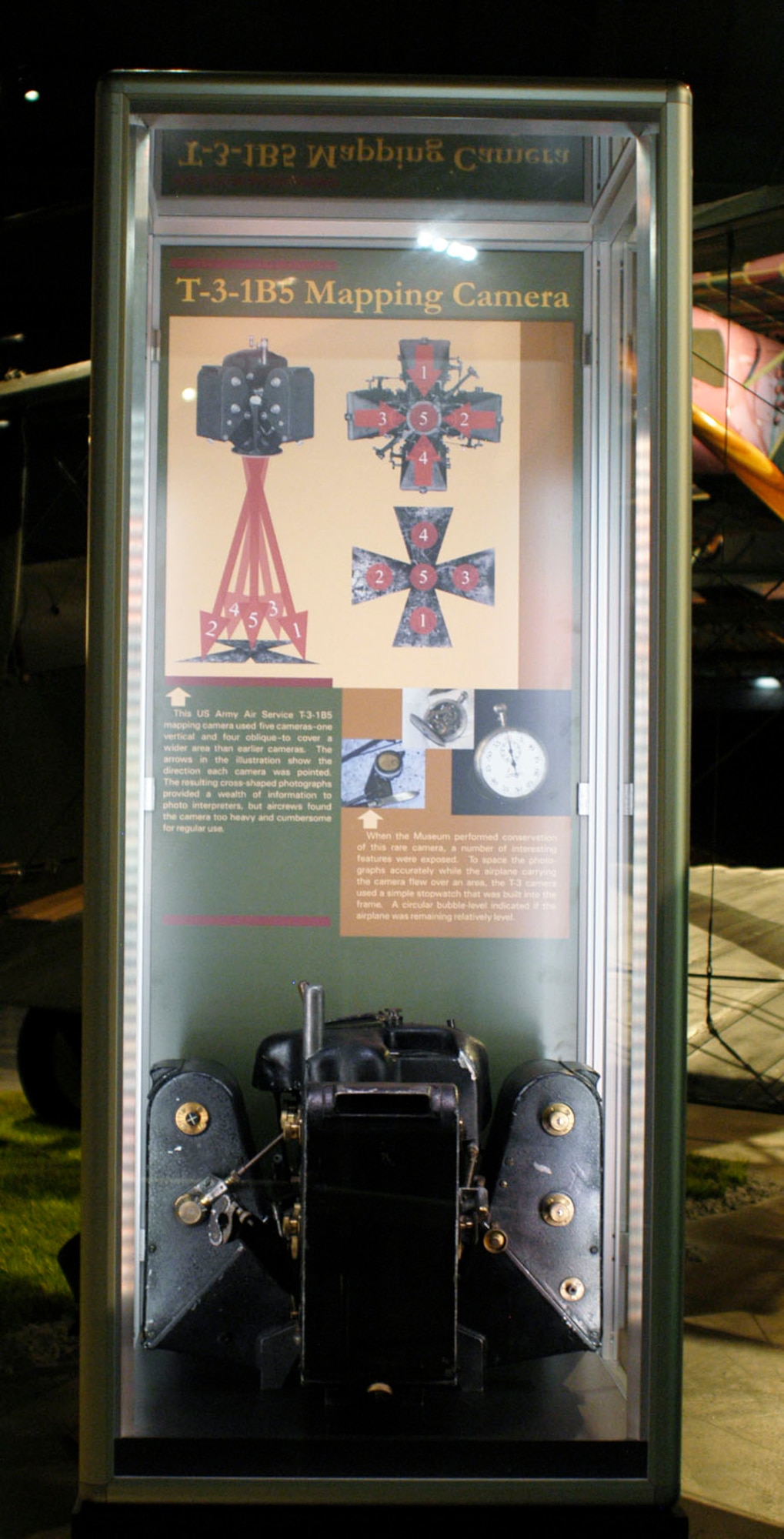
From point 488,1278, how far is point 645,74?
2.47m

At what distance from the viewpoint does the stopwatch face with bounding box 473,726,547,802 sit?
235 cm

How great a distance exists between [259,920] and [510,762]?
564 mm

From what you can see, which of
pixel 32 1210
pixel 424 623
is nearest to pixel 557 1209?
pixel 424 623

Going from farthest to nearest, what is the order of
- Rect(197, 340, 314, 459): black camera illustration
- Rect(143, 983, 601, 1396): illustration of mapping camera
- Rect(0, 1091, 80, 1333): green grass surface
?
1. Rect(0, 1091, 80, 1333): green grass surface
2. Rect(197, 340, 314, 459): black camera illustration
3. Rect(143, 983, 601, 1396): illustration of mapping camera

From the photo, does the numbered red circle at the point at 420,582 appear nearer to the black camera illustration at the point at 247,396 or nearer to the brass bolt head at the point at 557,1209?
the black camera illustration at the point at 247,396

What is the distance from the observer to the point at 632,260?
2.29 m

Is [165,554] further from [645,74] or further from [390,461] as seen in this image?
[645,74]

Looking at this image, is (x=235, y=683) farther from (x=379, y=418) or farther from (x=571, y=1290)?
(x=571, y=1290)

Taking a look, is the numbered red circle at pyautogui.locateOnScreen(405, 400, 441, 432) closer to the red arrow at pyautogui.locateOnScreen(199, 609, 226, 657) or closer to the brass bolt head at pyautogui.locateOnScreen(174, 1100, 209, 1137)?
the red arrow at pyautogui.locateOnScreen(199, 609, 226, 657)

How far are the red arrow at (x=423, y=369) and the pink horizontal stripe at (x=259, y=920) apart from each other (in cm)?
102

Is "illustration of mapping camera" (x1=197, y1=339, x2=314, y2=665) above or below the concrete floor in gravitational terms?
above

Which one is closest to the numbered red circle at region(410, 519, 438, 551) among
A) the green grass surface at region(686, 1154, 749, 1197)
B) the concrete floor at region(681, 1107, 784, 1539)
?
the concrete floor at region(681, 1107, 784, 1539)

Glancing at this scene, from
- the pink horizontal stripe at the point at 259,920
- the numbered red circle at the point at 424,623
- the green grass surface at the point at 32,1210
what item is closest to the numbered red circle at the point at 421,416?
the numbered red circle at the point at 424,623

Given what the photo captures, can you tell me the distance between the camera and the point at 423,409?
2.34 metres
